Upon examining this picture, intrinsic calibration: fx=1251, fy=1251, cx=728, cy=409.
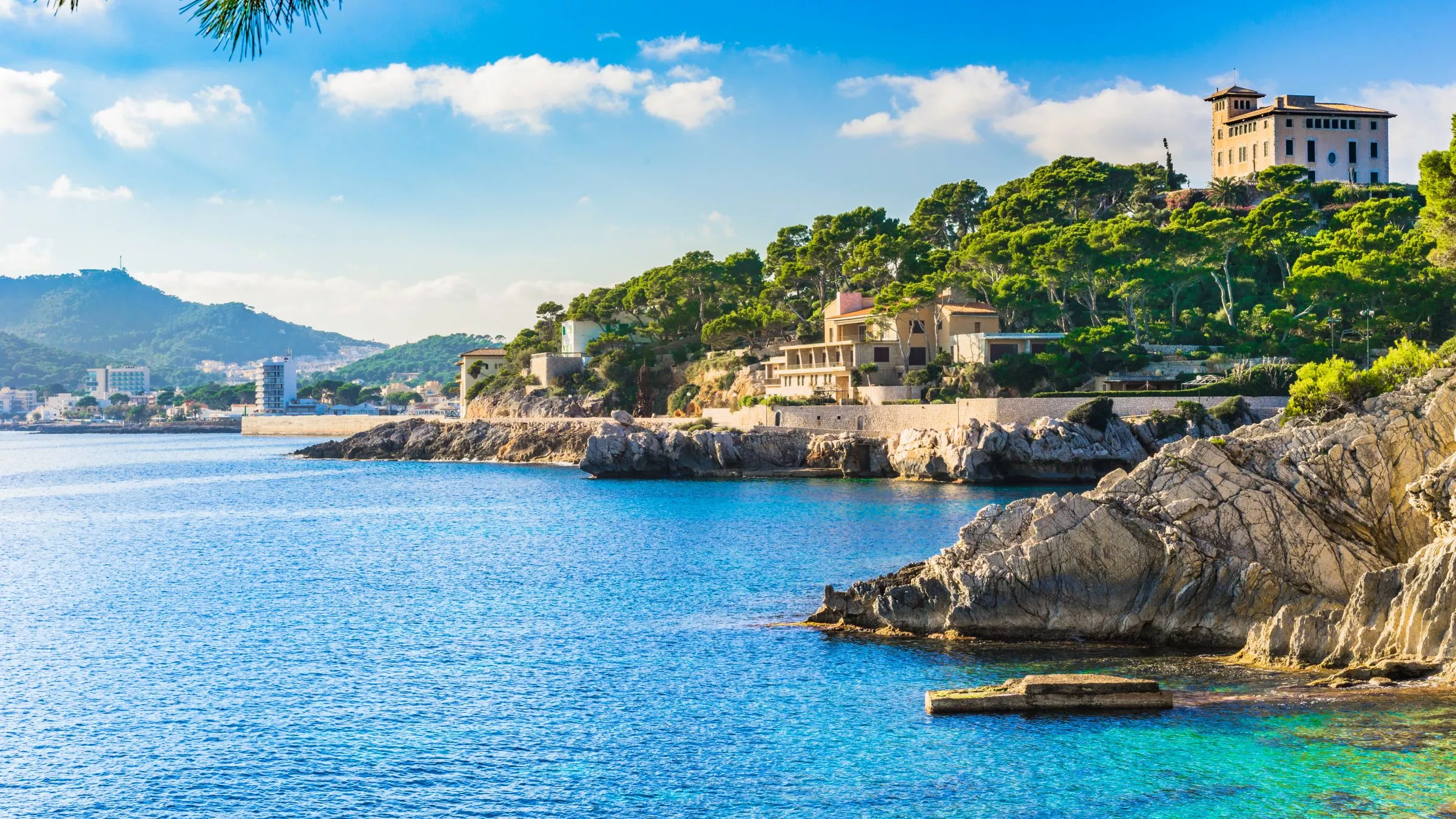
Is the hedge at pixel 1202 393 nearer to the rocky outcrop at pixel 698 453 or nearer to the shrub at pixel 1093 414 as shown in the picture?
the shrub at pixel 1093 414

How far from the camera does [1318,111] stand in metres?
101

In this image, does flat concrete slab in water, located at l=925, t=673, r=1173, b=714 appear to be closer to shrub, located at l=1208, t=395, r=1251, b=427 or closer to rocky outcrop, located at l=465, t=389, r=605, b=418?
shrub, located at l=1208, t=395, r=1251, b=427

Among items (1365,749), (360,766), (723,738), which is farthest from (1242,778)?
(360,766)

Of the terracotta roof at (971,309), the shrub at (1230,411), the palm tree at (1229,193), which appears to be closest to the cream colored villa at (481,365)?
the terracotta roof at (971,309)


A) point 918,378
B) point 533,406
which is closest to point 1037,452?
point 918,378

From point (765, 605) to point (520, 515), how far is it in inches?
1002

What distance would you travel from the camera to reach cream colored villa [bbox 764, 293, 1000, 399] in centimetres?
7831

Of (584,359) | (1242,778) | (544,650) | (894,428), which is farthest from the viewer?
(584,359)

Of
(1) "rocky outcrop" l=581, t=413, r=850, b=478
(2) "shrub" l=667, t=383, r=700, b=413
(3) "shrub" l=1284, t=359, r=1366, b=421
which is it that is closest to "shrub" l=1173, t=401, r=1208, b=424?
(1) "rocky outcrop" l=581, t=413, r=850, b=478

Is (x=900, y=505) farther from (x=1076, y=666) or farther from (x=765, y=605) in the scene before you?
(x=1076, y=666)

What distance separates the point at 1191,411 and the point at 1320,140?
5099 centimetres

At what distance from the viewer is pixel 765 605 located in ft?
101

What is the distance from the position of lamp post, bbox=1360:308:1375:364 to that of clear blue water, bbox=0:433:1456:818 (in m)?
→ 32.8

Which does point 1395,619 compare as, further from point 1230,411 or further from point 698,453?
point 698,453
